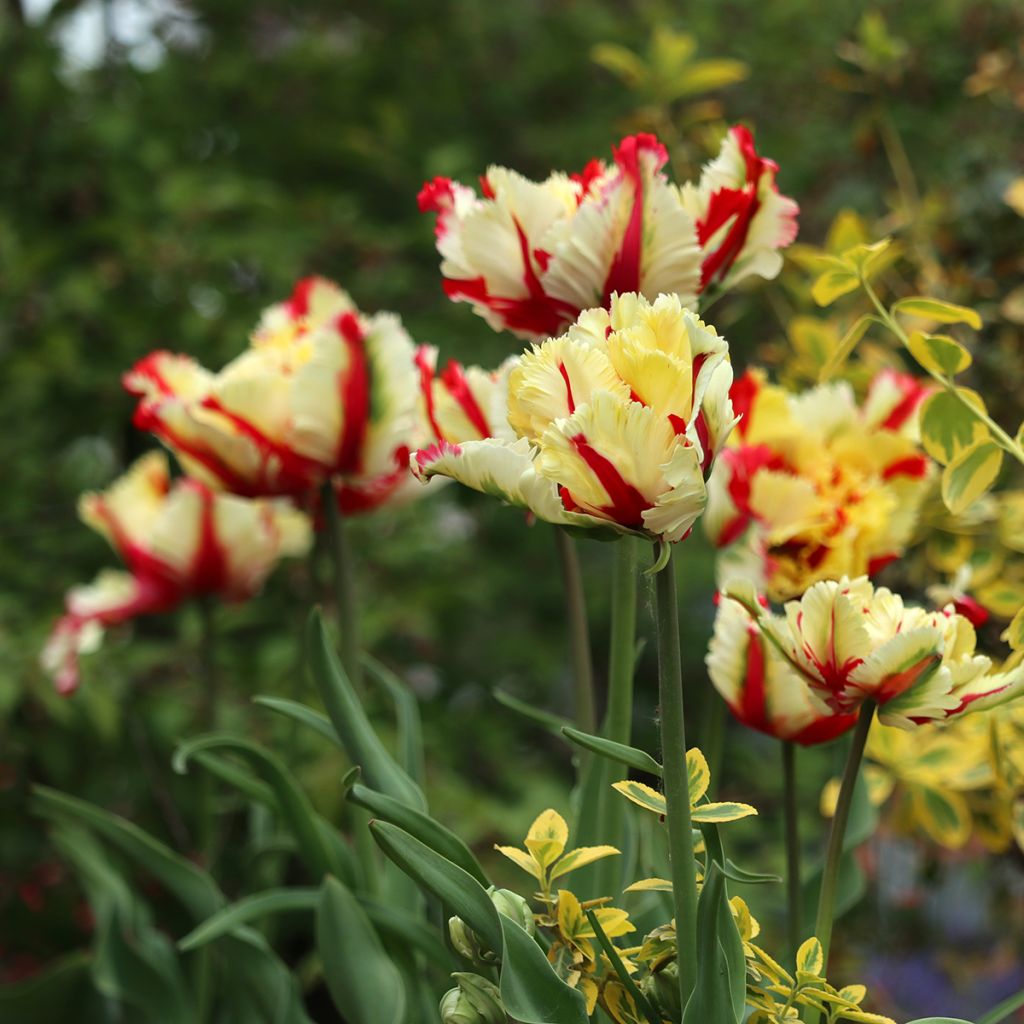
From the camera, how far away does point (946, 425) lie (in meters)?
0.65

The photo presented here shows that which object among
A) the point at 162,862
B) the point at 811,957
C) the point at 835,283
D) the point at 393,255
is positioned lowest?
the point at 393,255

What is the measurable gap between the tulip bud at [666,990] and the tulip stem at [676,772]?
12 millimetres

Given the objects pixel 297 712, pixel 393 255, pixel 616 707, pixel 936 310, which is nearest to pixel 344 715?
pixel 297 712

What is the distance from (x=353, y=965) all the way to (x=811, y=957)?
0.25 m

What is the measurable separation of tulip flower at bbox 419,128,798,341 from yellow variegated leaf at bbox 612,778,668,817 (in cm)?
22

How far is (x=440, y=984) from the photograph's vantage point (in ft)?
2.43

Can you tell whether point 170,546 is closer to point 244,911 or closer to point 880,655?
point 244,911

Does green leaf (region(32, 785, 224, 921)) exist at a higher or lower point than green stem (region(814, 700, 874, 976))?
lower

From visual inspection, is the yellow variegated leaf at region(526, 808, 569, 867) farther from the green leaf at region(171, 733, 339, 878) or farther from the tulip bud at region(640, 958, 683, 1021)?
the green leaf at region(171, 733, 339, 878)

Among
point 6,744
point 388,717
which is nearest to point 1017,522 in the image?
point 388,717

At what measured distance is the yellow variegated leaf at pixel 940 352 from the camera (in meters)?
0.60

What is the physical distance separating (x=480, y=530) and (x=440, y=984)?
1392 mm

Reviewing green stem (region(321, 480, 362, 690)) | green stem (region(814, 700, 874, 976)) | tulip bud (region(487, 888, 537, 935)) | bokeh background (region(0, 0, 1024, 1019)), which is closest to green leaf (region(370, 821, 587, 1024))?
tulip bud (region(487, 888, 537, 935))

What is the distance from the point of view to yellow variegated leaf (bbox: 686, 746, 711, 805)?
18.3 inches
